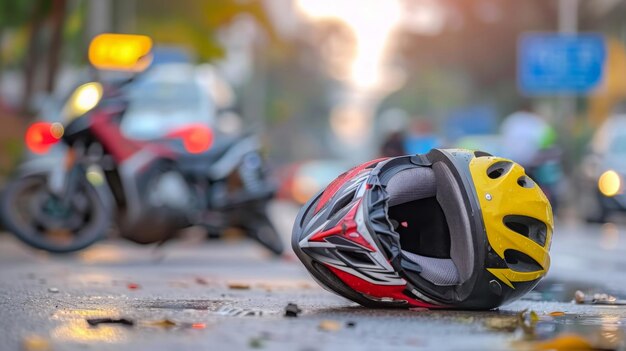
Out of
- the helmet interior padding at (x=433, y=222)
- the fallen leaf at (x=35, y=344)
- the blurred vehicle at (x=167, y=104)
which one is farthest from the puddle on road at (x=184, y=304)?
the blurred vehicle at (x=167, y=104)

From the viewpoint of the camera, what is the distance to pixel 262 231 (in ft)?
45.6

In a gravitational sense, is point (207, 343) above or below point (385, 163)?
below

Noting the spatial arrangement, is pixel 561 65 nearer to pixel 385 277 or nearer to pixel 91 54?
pixel 91 54

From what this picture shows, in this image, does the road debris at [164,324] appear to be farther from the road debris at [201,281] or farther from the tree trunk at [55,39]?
the tree trunk at [55,39]

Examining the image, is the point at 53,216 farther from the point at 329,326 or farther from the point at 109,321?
the point at 329,326

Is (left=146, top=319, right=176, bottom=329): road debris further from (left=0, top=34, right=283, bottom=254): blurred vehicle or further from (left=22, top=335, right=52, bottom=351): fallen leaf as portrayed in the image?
(left=0, top=34, right=283, bottom=254): blurred vehicle

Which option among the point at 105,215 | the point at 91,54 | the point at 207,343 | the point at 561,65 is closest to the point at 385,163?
the point at 207,343

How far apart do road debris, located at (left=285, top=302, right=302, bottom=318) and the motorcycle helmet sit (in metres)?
0.21

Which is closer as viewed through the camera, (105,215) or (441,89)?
(105,215)

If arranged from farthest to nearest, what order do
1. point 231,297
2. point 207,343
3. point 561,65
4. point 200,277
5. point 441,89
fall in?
point 441,89
point 561,65
point 200,277
point 231,297
point 207,343

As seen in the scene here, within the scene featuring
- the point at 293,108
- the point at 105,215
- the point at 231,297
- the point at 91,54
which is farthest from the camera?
the point at 293,108

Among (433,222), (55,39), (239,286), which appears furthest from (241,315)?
(55,39)

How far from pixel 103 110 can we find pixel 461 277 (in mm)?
6231

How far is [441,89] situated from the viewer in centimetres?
7512
